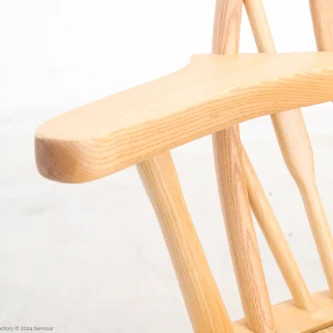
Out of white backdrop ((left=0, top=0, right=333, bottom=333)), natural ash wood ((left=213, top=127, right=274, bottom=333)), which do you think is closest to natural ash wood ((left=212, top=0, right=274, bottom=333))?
natural ash wood ((left=213, top=127, right=274, bottom=333))

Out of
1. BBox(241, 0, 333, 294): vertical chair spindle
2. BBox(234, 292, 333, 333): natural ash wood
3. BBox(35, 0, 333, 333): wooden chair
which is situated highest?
BBox(241, 0, 333, 294): vertical chair spindle

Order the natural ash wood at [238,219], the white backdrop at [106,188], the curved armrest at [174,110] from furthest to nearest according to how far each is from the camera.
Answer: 1. the white backdrop at [106,188]
2. the natural ash wood at [238,219]
3. the curved armrest at [174,110]

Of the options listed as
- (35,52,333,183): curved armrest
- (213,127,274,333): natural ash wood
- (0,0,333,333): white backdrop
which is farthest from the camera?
(0,0,333,333): white backdrop

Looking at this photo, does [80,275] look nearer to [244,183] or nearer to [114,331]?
[114,331]

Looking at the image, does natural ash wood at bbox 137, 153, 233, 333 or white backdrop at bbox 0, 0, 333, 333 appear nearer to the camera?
natural ash wood at bbox 137, 153, 233, 333

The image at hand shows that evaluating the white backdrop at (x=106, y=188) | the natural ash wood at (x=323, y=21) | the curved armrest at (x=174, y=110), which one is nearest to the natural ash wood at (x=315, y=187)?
the natural ash wood at (x=323, y=21)

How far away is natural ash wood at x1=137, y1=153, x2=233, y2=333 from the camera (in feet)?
1.29

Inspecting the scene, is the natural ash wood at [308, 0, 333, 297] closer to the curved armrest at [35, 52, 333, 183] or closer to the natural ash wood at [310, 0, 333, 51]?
the natural ash wood at [310, 0, 333, 51]

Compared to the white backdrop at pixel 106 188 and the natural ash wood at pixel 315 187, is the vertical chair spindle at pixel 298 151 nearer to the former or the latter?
the natural ash wood at pixel 315 187

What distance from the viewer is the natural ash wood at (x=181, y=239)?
39 centimetres

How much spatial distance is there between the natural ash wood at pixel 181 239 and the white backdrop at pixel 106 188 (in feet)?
2.36

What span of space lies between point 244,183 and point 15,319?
0.80m

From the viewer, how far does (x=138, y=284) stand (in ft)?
4.17

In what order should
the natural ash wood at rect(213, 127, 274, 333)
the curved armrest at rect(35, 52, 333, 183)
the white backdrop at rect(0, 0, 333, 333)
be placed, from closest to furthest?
the curved armrest at rect(35, 52, 333, 183) < the natural ash wood at rect(213, 127, 274, 333) < the white backdrop at rect(0, 0, 333, 333)
